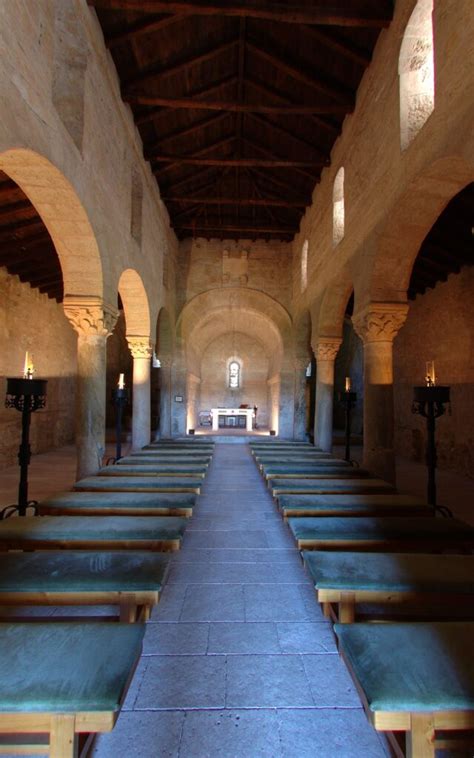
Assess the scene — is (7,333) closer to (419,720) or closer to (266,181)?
(266,181)

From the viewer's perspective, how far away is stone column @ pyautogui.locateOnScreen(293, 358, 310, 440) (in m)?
15.6

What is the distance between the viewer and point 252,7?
6.71m

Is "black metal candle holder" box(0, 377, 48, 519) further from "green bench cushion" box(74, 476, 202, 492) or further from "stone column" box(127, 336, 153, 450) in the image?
"stone column" box(127, 336, 153, 450)

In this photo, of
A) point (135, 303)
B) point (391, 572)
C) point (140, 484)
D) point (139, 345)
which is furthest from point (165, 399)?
point (391, 572)

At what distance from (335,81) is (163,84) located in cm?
381

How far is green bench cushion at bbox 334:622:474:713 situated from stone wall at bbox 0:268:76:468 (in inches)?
448

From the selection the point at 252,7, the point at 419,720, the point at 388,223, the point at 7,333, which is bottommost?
the point at 419,720

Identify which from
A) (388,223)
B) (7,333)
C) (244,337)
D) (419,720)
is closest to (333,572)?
(419,720)

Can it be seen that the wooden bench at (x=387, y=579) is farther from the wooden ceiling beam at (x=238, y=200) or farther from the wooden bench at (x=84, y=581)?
the wooden ceiling beam at (x=238, y=200)

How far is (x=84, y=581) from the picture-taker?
8.64 feet

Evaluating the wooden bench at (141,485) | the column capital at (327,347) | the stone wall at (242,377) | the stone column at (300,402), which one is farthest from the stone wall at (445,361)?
the stone wall at (242,377)

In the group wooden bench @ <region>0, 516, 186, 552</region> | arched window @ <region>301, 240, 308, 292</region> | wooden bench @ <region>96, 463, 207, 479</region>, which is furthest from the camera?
arched window @ <region>301, 240, 308, 292</region>

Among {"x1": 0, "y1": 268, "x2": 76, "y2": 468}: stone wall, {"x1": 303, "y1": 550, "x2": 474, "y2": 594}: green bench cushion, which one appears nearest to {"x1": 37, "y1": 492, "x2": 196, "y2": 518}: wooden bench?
{"x1": 303, "y1": 550, "x2": 474, "y2": 594}: green bench cushion

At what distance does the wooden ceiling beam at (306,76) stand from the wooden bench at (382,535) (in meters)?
8.66
